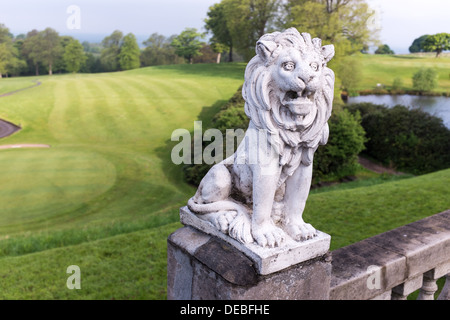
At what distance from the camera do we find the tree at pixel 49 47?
21906 millimetres

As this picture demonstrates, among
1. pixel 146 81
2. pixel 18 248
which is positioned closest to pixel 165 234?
pixel 18 248

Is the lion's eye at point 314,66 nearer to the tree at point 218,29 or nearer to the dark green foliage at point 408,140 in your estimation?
the dark green foliage at point 408,140

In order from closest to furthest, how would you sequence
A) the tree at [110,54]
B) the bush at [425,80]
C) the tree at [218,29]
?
the bush at [425,80]
the tree at [110,54]
the tree at [218,29]

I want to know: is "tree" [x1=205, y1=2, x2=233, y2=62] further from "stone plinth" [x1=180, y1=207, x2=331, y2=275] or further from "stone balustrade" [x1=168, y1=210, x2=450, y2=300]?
"stone plinth" [x1=180, y1=207, x2=331, y2=275]

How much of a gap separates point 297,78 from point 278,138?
34 centimetres

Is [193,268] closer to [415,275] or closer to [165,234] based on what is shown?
[415,275]

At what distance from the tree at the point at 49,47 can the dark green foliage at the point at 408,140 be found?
1830 centimetres

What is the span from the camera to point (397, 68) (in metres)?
24.7

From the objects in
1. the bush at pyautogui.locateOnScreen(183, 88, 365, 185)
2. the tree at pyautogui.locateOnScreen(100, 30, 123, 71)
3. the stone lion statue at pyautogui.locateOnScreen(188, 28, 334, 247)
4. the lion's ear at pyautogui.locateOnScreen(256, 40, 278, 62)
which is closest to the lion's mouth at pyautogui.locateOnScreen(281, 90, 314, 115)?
the stone lion statue at pyautogui.locateOnScreen(188, 28, 334, 247)

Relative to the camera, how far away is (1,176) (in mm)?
11492

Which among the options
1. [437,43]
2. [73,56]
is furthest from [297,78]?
[73,56]

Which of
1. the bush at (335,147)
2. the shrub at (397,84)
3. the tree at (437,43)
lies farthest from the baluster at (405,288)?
the shrub at (397,84)
